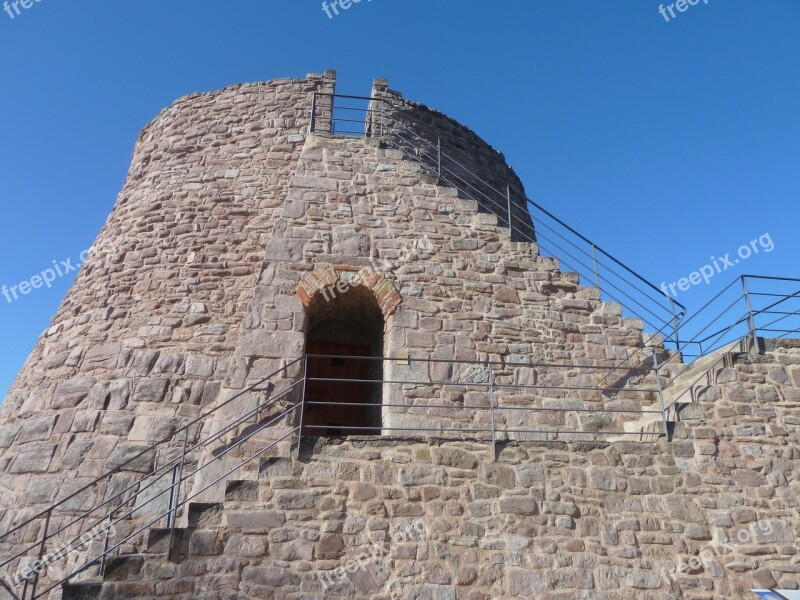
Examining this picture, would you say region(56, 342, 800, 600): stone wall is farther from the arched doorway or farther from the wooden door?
the wooden door

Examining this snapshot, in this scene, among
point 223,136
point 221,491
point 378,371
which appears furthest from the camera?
point 223,136

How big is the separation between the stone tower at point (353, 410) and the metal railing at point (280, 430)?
35 mm

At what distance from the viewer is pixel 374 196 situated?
310 inches

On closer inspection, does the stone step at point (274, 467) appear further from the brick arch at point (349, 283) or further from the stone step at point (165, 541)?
the brick arch at point (349, 283)

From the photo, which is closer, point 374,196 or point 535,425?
point 535,425

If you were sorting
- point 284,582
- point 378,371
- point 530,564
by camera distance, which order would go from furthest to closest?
1. point 378,371
2. point 530,564
3. point 284,582

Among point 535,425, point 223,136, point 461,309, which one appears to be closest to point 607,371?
point 535,425

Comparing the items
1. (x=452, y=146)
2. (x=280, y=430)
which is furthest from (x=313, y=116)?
(x=280, y=430)

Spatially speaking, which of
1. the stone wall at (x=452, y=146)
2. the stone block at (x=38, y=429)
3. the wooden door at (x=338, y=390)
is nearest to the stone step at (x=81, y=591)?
the stone block at (x=38, y=429)

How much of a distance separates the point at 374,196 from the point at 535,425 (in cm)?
347

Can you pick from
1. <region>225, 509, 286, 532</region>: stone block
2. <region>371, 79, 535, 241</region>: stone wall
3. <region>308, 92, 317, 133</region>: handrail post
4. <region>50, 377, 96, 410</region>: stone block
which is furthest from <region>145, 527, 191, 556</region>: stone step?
<region>371, 79, 535, 241</region>: stone wall

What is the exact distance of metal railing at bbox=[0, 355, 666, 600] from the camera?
6129 mm

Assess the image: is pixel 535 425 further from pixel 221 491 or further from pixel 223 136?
pixel 223 136

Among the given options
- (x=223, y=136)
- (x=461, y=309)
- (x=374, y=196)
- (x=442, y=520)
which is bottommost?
(x=442, y=520)
